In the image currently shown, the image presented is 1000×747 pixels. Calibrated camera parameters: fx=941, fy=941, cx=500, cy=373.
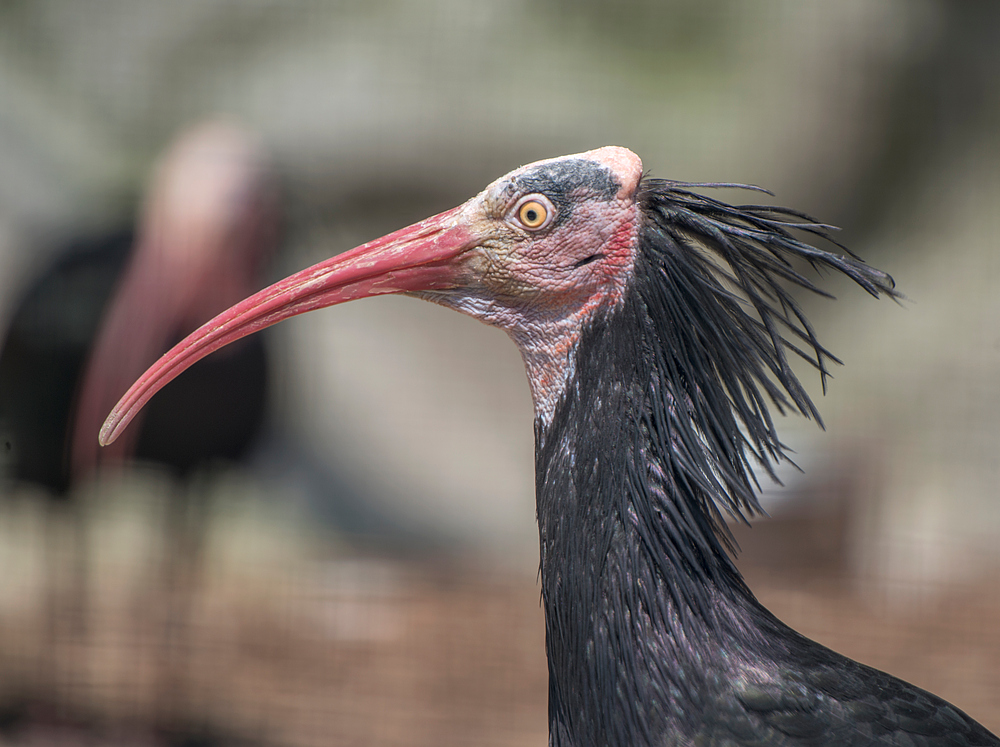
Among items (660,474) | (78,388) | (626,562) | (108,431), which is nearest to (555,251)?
(660,474)

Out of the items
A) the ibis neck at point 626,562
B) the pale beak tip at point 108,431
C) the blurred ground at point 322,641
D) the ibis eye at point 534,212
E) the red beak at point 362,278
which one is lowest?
the blurred ground at point 322,641

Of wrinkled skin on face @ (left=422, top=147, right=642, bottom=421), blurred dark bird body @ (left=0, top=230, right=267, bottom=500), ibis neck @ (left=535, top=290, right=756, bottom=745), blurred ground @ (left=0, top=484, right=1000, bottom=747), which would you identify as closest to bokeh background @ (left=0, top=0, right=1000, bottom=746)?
blurred ground @ (left=0, top=484, right=1000, bottom=747)

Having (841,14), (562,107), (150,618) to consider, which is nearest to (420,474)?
(150,618)

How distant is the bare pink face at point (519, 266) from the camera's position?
6.27 ft

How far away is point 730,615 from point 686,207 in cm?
82

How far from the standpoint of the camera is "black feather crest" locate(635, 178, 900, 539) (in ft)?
6.03

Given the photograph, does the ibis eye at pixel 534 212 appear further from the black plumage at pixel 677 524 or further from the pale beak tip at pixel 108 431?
the pale beak tip at pixel 108 431

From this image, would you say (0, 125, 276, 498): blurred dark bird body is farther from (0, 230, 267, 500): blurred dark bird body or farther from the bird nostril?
the bird nostril

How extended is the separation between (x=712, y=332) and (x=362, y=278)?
2.41 feet

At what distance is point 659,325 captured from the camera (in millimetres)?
1862

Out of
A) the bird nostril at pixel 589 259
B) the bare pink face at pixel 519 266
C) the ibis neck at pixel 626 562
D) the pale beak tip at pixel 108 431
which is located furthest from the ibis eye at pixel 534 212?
the pale beak tip at pixel 108 431

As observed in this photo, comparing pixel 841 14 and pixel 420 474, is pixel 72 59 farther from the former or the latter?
pixel 841 14

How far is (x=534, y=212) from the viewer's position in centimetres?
194

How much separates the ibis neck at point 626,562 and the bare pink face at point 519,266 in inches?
3.5
